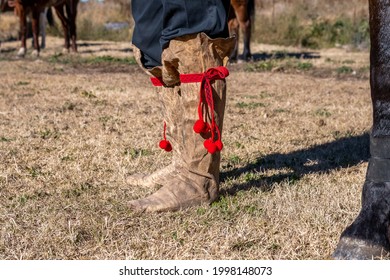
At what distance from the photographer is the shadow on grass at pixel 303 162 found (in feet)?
10.7

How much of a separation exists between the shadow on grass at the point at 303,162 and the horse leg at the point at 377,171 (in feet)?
3.02

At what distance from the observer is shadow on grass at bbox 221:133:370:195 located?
326 cm

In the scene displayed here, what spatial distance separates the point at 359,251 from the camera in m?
2.14

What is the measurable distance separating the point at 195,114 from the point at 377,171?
33.2 inches

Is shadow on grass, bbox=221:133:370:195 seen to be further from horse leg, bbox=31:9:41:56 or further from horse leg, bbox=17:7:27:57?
horse leg, bbox=17:7:27:57

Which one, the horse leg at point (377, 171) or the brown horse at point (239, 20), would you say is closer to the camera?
the horse leg at point (377, 171)

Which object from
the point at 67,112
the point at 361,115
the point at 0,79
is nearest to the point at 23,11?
the point at 0,79

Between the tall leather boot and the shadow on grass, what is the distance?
10.1 inches

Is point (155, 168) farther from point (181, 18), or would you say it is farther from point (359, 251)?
point (359, 251)

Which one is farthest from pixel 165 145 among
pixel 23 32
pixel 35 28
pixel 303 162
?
pixel 23 32

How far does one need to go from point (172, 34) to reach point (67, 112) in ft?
9.52

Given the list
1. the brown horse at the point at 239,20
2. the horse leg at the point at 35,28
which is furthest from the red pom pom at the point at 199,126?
the horse leg at the point at 35,28

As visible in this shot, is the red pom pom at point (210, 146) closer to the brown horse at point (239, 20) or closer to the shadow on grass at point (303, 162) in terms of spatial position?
the shadow on grass at point (303, 162)

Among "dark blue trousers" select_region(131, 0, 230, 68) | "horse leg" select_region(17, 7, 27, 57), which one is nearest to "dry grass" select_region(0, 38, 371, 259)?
"dark blue trousers" select_region(131, 0, 230, 68)
